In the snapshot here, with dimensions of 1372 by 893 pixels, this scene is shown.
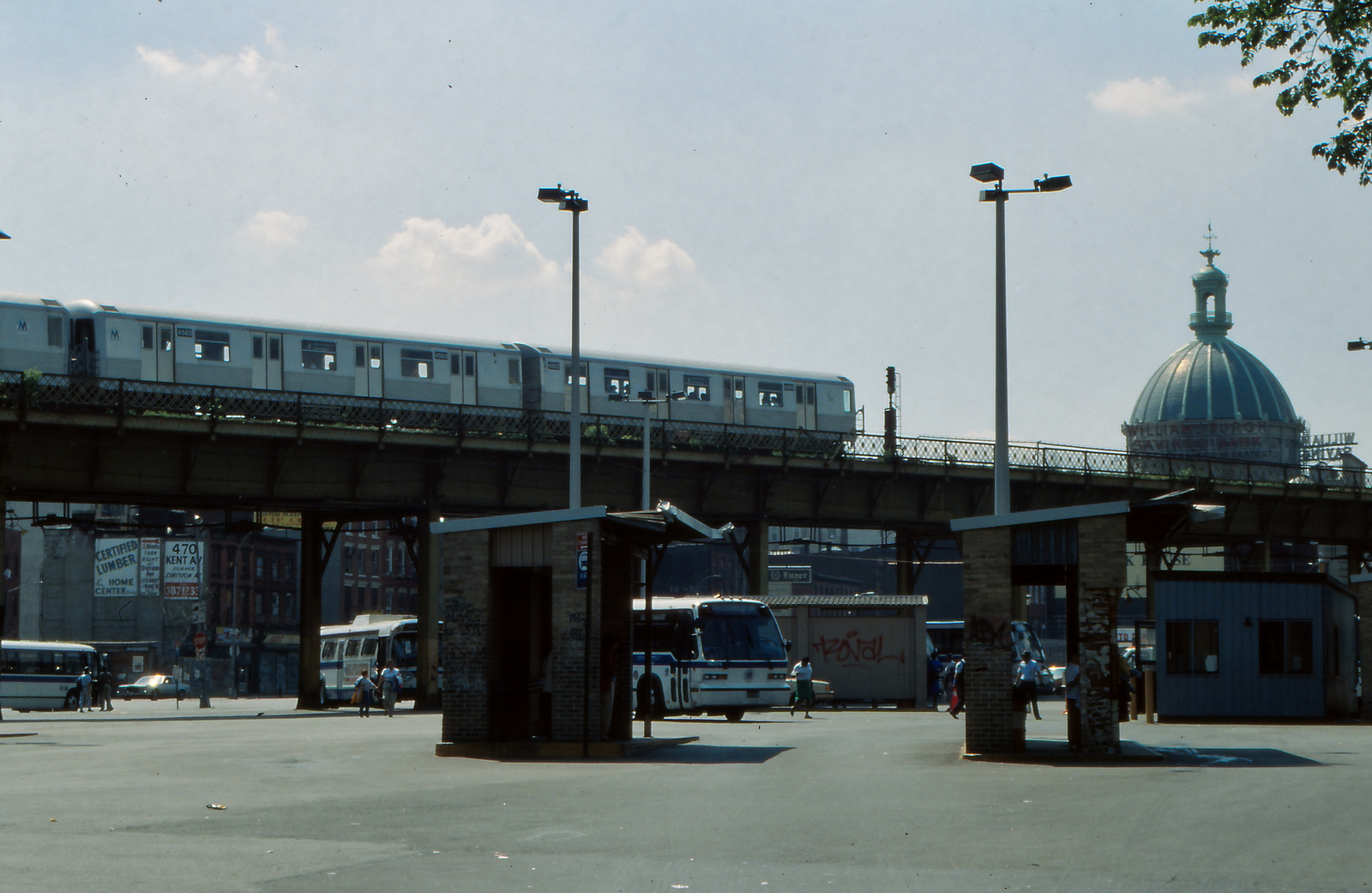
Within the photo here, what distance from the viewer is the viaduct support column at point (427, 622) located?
150 feet

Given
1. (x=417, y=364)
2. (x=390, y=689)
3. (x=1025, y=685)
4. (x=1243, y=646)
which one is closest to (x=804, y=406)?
(x=417, y=364)

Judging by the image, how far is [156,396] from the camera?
4112cm

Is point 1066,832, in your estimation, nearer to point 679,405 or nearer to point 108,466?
point 108,466

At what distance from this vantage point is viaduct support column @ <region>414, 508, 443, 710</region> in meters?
45.8

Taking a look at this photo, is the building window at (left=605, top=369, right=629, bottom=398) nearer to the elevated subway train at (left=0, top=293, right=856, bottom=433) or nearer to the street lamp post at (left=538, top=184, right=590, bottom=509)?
the elevated subway train at (left=0, top=293, right=856, bottom=433)

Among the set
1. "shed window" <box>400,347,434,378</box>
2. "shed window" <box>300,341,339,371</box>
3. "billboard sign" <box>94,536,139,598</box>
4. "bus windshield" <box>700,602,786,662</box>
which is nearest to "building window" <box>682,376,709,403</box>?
"shed window" <box>400,347,434,378</box>

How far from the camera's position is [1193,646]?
34.9 metres

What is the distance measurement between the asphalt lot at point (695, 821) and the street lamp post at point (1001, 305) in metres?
5.92

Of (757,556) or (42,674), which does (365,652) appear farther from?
(42,674)

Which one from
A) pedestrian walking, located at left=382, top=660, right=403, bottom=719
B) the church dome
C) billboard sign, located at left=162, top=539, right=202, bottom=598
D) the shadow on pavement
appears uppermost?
the church dome

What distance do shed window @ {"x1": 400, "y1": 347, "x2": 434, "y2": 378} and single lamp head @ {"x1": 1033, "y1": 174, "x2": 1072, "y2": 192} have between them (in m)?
25.3

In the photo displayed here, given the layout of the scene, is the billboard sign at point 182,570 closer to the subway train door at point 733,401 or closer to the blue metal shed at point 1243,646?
the subway train door at point 733,401

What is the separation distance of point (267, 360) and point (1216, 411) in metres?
144

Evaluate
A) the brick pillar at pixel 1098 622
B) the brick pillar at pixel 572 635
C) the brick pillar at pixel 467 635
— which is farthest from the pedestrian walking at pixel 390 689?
the brick pillar at pixel 1098 622
